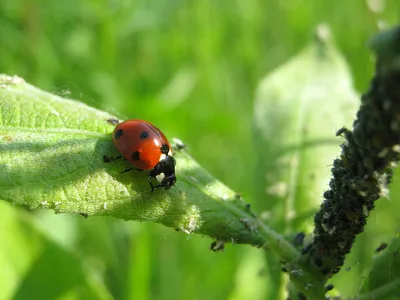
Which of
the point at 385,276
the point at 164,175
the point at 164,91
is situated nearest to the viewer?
the point at 385,276

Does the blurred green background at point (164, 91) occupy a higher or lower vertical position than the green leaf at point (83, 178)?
higher

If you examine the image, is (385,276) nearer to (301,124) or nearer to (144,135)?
(144,135)

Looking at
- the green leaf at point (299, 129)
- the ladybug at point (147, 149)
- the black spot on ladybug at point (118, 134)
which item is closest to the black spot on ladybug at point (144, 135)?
the ladybug at point (147, 149)

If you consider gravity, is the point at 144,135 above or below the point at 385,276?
above

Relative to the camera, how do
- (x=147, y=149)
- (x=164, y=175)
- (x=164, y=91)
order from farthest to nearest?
(x=164, y=91) → (x=147, y=149) → (x=164, y=175)

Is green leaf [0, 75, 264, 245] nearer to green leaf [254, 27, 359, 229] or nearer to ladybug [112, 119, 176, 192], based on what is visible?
ladybug [112, 119, 176, 192]

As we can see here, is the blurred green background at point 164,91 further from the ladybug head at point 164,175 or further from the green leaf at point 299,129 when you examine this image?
the ladybug head at point 164,175

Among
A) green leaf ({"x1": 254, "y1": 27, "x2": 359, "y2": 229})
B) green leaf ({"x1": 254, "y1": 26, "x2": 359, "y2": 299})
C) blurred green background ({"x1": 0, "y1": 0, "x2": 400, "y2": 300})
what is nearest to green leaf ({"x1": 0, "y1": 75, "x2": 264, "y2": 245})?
blurred green background ({"x1": 0, "y1": 0, "x2": 400, "y2": 300})

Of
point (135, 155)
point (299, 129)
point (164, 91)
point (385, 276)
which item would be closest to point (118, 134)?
point (135, 155)
